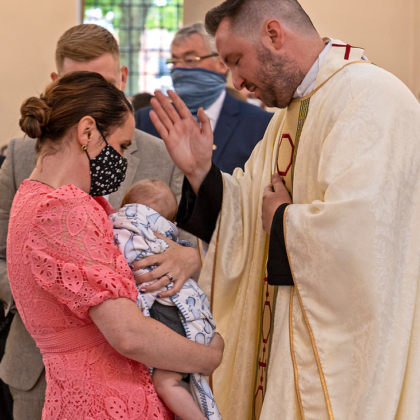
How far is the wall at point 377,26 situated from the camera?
5637 millimetres

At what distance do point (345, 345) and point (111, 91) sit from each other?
1.11 meters

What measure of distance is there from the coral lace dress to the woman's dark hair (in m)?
0.18

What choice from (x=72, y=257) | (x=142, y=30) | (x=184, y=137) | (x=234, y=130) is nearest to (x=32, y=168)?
(x=184, y=137)

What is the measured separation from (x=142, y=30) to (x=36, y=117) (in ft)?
43.1

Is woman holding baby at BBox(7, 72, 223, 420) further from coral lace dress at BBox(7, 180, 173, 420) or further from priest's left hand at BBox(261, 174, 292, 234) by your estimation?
priest's left hand at BBox(261, 174, 292, 234)

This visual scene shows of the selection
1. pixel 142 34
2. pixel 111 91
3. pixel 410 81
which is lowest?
pixel 142 34

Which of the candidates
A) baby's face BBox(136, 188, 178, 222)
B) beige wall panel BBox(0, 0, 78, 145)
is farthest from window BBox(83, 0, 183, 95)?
baby's face BBox(136, 188, 178, 222)

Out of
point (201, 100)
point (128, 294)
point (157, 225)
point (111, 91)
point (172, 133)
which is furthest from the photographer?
point (201, 100)

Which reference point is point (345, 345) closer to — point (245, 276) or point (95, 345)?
point (245, 276)

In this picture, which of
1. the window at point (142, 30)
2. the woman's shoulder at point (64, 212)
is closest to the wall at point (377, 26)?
the woman's shoulder at point (64, 212)

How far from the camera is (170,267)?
6.30ft

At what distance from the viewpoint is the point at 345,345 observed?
1871 millimetres

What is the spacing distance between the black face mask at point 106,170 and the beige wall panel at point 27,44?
431 cm

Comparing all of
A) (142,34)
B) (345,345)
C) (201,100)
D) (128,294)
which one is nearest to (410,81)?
(201,100)
